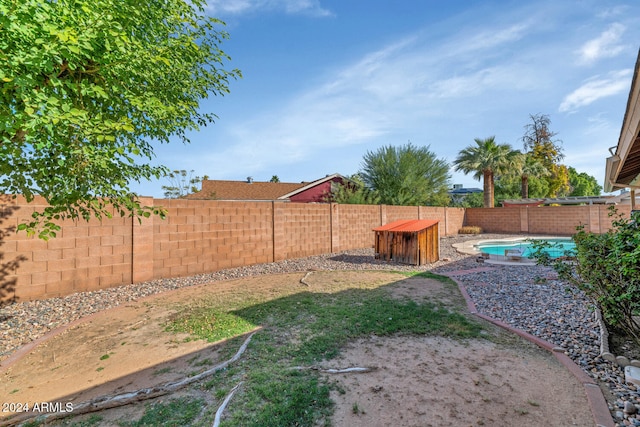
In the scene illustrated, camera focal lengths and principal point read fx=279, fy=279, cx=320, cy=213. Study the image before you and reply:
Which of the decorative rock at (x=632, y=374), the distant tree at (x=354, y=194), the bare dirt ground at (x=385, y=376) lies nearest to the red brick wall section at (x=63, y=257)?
the bare dirt ground at (x=385, y=376)

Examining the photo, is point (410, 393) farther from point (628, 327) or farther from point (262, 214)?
point (262, 214)

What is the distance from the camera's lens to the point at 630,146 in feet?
13.9

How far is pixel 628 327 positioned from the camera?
3252 millimetres

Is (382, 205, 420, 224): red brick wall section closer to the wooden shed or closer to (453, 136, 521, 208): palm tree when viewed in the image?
the wooden shed

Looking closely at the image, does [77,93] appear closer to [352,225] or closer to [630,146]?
[630,146]

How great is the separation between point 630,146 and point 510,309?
3.13 m

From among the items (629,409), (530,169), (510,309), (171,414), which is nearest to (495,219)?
(530,169)

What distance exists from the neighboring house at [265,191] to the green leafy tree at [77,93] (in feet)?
55.8

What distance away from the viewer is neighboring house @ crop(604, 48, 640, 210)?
2.97 m

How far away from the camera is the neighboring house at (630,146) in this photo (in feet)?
9.73

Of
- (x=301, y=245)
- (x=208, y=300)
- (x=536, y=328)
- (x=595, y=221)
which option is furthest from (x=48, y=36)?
(x=595, y=221)

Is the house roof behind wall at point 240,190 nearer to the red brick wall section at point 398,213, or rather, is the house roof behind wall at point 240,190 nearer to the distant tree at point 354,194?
the distant tree at point 354,194

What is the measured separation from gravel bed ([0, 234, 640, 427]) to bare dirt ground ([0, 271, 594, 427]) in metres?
0.32

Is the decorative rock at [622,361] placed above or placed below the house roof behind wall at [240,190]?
below
